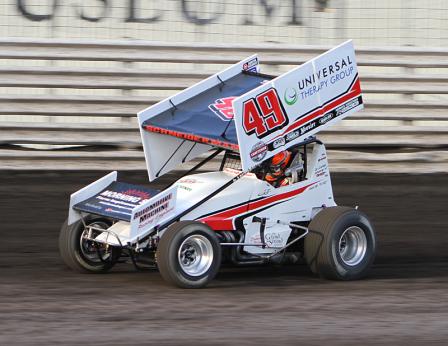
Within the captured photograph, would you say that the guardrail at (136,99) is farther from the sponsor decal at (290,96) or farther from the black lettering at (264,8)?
the sponsor decal at (290,96)

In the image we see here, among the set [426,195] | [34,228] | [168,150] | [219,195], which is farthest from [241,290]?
[426,195]

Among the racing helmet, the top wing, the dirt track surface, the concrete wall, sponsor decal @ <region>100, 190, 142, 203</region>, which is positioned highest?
the concrete wall

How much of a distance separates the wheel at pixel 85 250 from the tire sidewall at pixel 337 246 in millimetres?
1819

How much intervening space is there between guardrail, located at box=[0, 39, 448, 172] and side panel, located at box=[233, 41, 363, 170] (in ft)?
15.3

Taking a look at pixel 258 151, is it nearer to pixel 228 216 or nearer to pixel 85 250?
pixel 228 216

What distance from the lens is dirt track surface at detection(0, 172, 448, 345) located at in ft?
21.9

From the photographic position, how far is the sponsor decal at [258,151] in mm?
8148

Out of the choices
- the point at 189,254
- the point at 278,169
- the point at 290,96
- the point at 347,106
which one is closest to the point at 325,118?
the point at 347,106

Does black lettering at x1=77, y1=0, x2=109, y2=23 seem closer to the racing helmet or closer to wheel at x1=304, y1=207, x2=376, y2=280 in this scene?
the racing helmet

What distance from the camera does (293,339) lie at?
260 inches

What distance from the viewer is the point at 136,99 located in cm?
1318

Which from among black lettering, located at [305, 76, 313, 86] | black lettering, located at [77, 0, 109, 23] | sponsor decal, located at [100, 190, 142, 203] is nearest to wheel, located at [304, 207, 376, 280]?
black lettering, located at [305, 76, 313, 86]

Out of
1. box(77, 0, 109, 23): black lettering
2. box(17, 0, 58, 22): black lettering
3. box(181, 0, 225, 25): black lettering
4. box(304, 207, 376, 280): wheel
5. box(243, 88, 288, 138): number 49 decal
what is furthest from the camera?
box(181, 0, 225, 25): black lettering

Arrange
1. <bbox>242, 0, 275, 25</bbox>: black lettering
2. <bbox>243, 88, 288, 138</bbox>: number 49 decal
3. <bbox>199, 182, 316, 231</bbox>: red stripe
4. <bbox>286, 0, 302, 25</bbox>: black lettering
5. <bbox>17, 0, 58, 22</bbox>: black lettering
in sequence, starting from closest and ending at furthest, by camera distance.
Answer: <bbox>243, 88, 288, 138</bbox>: number 49 decal, <bbox>199, 182, 316, 231</bbox>: red stripe, <bbox>17, 0, 58, 22</bbox>: black lettering, <bbox>242, 0, 275, 25</bbox>: black lettering, <bbox>286, 0, 302, 25</bbox>: black lettering
